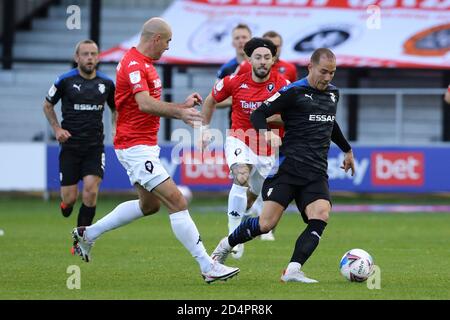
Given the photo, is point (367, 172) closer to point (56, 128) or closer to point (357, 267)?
point (56, 128)

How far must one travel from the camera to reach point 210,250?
13906mm

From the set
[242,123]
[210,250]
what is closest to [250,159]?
[242,123]

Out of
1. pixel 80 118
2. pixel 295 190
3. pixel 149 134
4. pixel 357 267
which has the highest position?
pixel 80 118

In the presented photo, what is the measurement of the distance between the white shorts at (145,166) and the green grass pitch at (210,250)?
0.92 metres

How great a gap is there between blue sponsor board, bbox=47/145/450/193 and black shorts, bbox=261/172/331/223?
1206cm

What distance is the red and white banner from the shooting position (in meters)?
24.2

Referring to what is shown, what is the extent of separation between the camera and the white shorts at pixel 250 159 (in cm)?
1328

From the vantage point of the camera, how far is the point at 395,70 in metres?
26.3

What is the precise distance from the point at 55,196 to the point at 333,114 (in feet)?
46.0

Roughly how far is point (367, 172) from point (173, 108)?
532 inches

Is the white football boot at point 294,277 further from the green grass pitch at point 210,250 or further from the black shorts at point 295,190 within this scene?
the black shorts at point 295,190
